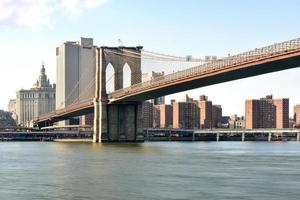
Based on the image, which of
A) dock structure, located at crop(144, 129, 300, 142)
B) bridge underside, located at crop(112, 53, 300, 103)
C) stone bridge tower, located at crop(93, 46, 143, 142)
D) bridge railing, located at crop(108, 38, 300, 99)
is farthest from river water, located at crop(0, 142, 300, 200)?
dock structure, located at crop(144, 129, 300, 142)

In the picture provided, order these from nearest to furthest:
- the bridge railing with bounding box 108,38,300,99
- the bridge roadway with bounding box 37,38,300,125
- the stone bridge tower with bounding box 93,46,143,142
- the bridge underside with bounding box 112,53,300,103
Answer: the bridge railing with bounding box 108,38,300,99 < the bridge roadway with bounding box 37,38,300,125 < the bridge underside with bounding box 112,53,300,103 < the stone bridge tower with bounding box 93,46,143,142

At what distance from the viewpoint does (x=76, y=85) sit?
192 m

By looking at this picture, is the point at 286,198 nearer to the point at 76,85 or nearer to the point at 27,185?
the point at 27,185

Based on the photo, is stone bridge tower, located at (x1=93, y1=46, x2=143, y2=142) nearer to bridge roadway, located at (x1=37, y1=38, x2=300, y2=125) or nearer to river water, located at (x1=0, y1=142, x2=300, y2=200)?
bridge roadway, located at (x1=37, y1=38, x2=300, y2=125)

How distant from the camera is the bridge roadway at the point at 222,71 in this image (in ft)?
191

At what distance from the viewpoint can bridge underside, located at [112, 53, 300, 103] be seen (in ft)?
199

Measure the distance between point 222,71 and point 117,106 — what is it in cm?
3173

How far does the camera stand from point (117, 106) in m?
96.5

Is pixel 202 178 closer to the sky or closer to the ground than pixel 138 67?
closer to the ground

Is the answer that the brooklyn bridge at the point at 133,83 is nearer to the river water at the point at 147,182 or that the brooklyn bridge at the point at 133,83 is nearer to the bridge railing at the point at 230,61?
the bridge railing at the point at 230,61

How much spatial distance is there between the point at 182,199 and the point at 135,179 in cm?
772

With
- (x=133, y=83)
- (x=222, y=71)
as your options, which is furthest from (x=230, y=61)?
(x=133, y=83)

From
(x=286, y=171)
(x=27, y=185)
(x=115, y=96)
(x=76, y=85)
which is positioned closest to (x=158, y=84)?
(x=115, y=96)

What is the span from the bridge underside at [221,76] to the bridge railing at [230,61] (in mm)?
519
